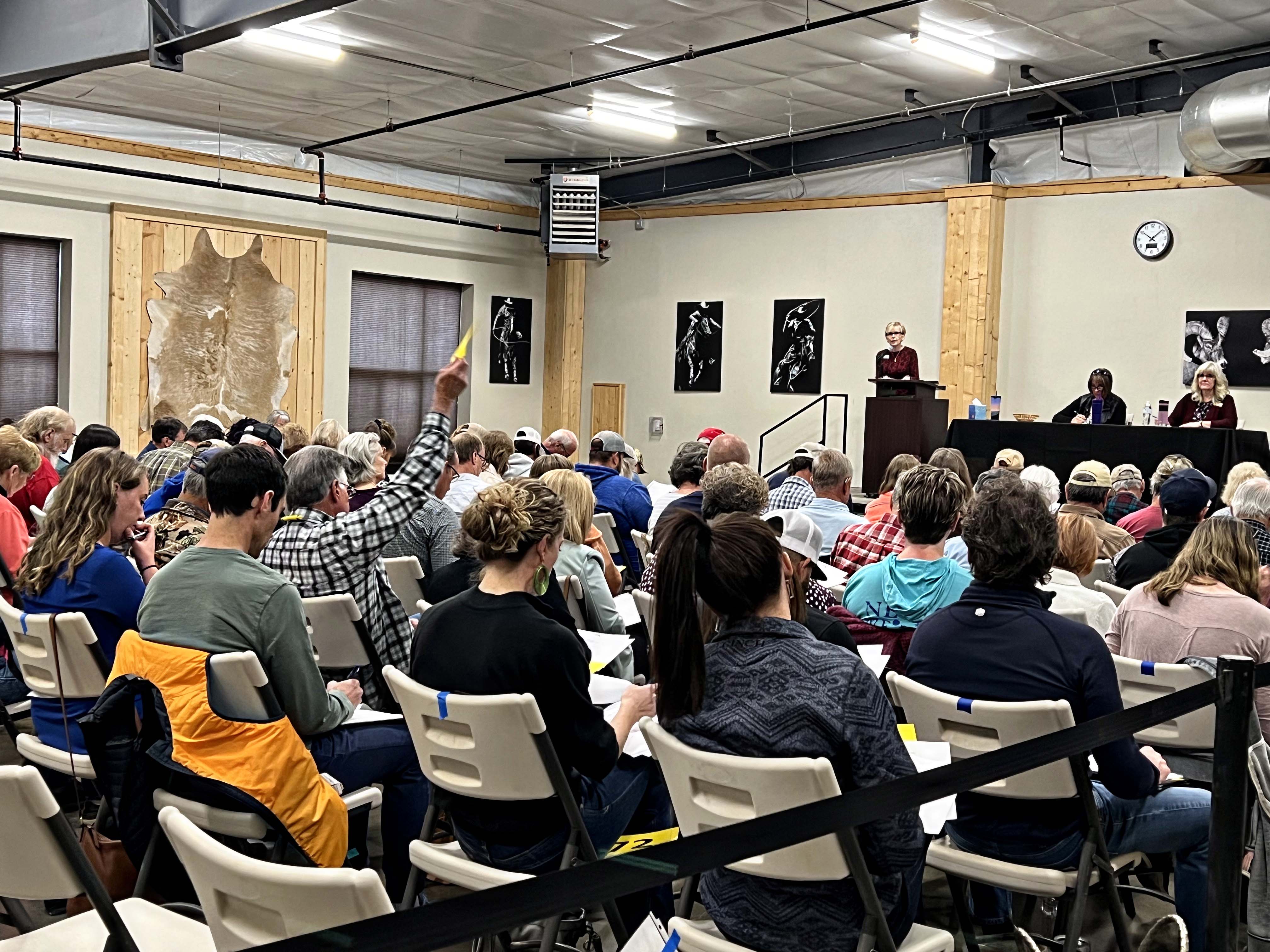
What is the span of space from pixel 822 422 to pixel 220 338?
7110 mm

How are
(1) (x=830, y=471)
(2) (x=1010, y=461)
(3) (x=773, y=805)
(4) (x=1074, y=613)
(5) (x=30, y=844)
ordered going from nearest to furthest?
(5) (x=30, y=844) → (3) (x=773, y=805) → (4) (x=1074, y=613) → (1) (x=830, y=471) → (2) (x=1010, y=461)

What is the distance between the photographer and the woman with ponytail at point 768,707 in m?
2.25

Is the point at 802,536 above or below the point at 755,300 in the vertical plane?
below

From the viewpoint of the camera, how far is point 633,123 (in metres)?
13.4

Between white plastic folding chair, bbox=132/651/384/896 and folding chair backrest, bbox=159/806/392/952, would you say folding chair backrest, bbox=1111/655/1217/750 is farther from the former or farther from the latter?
folding chair backrest, bbox=159/806/392/952

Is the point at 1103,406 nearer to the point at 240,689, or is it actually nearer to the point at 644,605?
the point at 644,605

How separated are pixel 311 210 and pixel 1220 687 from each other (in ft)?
45.3

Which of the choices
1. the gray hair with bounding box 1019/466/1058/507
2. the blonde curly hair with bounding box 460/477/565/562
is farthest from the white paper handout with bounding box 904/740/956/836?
the gray hair with bounding box 1019/466/1058/507

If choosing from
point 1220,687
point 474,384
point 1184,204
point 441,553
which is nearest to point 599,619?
point 441,553

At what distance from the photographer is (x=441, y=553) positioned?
5.23 metres

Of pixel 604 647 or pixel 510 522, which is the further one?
pixel 604 647

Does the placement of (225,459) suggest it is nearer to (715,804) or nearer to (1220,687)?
(715,804)

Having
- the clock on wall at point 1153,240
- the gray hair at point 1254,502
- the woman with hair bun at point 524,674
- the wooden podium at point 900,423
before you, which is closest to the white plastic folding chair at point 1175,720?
the woman with hair bun at point 524,674

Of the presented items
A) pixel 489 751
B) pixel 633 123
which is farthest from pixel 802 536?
pixel 633 123
